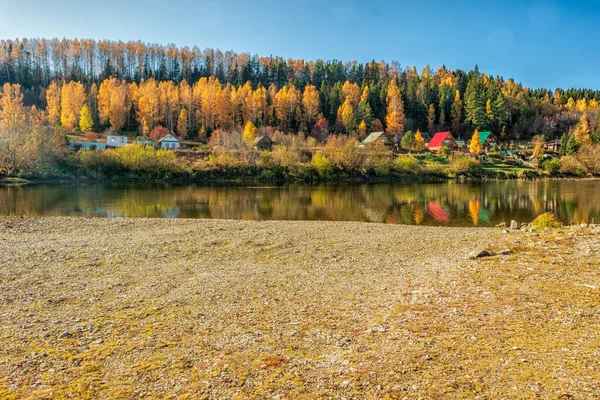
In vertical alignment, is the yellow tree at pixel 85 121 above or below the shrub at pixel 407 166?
above

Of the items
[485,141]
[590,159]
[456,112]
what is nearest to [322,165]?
[485,141]

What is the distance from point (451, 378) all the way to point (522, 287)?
4.96 m

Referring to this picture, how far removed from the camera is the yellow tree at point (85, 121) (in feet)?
294

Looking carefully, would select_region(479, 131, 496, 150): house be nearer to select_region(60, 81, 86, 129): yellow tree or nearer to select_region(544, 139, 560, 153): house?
select_region(544, 139, 560, 153): house

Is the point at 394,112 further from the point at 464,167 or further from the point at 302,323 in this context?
the point at 302,323

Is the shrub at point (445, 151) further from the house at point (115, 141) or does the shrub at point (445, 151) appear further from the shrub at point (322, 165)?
the house at point (115, 141)

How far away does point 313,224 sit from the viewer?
75.9 ft

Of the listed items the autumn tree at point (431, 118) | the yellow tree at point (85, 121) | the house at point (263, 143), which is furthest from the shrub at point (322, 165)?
the autumn tree at point (431, 118)

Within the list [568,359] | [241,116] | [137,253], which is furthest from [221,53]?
[568,359]

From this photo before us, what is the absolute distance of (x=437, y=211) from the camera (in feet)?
103

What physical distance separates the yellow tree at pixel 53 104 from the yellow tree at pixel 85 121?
5.61 metres

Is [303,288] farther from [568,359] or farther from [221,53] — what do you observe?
[221,53]

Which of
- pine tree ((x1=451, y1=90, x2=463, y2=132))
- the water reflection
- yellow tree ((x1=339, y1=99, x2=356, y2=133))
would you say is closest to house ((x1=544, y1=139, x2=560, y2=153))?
pine tree ((x1=451, y1=90, x2=463, y2=132))

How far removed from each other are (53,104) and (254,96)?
163 feet
